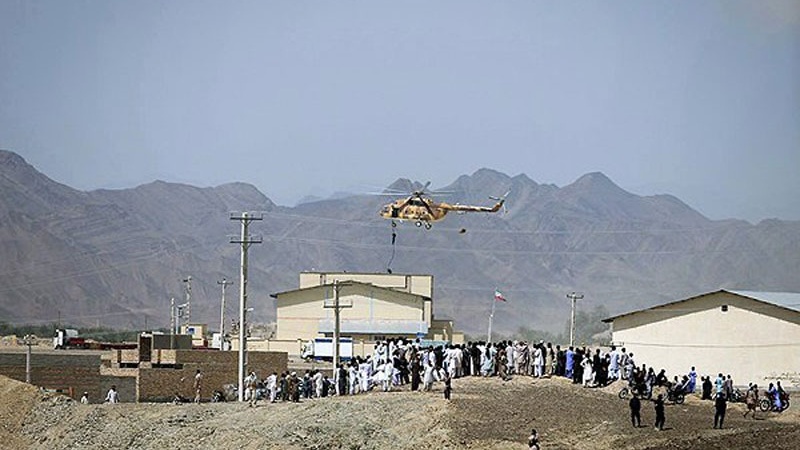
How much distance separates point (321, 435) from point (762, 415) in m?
14.5

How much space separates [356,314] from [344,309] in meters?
1.40

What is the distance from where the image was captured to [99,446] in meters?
50.5

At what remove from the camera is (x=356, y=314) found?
92250 millimetres

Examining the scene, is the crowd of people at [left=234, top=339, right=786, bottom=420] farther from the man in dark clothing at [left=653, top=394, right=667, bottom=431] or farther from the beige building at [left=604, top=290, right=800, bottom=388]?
the beige building at [left=604, top=290, right=800, bottom=388]

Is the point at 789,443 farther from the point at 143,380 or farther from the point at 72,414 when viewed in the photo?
the point at 143,380

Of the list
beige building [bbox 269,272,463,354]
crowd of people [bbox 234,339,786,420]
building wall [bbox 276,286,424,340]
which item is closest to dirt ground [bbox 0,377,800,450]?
crowd of people [bbox 234,339,786,420]

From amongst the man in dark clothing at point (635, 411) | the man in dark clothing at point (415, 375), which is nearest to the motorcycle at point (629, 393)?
the man in dark clothing at point (635, 411)

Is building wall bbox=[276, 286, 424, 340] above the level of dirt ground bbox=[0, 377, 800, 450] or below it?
above

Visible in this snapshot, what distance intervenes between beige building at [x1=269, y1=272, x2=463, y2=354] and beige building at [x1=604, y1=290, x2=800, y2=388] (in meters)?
24.6

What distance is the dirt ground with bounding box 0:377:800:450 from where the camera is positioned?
3919 cm

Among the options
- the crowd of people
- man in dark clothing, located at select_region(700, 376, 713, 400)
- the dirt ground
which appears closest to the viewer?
the dirt ground

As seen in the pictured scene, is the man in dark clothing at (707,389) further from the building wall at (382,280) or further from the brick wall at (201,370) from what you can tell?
the building wall at (382,280)

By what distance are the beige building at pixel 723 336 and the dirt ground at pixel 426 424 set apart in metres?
12.1

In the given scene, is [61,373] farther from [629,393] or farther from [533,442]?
[533,442]
